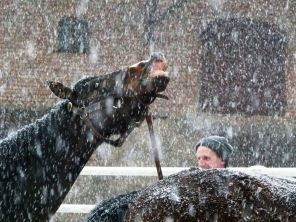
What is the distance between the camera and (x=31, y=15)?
14.8m

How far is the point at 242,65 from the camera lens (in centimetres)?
1510

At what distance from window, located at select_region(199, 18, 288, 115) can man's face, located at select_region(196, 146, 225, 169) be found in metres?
11.6

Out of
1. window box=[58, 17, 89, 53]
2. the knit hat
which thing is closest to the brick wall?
window box=[58, 17, 89, 53]

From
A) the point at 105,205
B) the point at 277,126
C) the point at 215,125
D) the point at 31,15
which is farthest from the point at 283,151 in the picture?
the point at 105,205

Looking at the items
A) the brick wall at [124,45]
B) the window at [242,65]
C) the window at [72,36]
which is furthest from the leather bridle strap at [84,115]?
the window at [72,36]

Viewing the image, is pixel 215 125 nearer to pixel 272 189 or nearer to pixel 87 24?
pixel 87 24

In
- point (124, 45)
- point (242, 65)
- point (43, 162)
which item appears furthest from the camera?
point (242, 65)

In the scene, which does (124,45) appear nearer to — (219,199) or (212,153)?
(212,153)

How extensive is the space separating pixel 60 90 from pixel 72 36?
42.3 ft

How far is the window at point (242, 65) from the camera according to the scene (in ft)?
49.3

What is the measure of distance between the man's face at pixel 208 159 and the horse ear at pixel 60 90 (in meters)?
1.15

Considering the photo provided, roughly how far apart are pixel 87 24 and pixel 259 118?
4929mm

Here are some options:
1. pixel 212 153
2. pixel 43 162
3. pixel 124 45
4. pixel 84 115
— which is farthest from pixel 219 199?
pixel 124 45

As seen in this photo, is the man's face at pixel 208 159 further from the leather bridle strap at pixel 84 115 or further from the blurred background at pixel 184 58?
the blurred background at pixel 184 58
